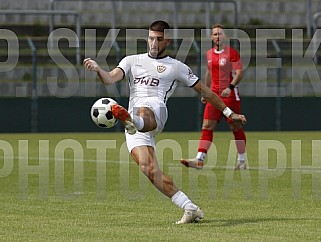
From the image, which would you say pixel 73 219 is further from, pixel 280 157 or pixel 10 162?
pixel 280 157

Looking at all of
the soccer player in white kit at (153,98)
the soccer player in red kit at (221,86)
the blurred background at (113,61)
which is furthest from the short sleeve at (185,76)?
the blurred background at (113,61)

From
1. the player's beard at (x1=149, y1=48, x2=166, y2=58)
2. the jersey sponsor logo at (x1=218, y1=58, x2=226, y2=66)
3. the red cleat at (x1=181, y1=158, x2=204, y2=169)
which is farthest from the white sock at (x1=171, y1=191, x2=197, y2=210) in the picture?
the jersey sponsor logo at (x1=218, y1=58, x2=226, y2=66)

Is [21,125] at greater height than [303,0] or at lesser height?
lesser

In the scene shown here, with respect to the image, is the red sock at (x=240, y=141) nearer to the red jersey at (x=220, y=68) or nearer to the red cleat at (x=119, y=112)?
the red jersey at (x=220, y=68)

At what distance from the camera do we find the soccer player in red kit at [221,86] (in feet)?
51.2

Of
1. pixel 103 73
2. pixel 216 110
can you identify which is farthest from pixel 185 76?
pixel 216 110

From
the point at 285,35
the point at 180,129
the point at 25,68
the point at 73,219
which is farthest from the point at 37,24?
the point at 73,219

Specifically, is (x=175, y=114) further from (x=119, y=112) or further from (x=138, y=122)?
(x=119, y=112)

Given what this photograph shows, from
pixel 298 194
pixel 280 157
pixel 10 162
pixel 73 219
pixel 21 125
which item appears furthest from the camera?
pixel 21 125

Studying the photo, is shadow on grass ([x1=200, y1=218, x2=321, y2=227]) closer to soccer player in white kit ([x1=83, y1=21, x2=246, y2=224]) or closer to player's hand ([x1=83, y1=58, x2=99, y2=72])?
soccer player in white kit ([x1=83, y1=21, x2=246, y2=224])

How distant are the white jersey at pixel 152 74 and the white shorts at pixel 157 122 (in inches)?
2.2

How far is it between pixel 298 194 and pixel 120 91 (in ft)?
53.8

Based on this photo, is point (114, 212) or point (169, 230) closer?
point (169, 230)

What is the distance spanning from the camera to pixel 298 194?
40.2 feet
